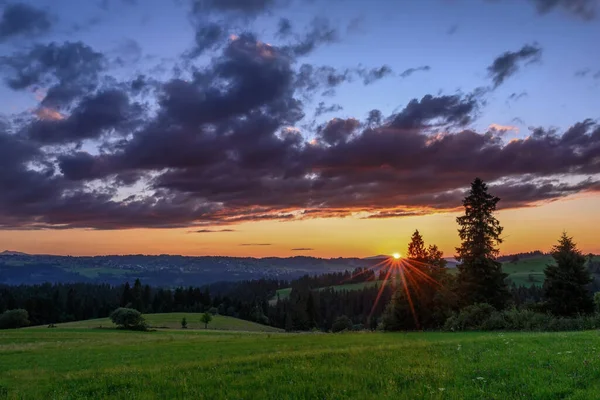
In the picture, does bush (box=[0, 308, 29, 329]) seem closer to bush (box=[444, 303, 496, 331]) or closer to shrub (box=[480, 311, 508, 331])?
bush (box=[444, 303, 496, 331])

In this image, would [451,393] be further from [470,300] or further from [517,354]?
[470,300]

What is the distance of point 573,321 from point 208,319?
371ft

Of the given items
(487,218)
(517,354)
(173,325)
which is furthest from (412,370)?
(173,325)

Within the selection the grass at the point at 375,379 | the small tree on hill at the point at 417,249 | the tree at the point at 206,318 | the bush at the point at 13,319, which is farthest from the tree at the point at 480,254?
the bush at the point at 13,319

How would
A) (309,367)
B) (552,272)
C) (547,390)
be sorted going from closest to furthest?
1. (547,390)
2. (309,367)
3. (552,272)

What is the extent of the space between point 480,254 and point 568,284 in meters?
15.7

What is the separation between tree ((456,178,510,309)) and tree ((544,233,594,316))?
38.4 feet

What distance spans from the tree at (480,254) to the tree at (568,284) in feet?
38.4

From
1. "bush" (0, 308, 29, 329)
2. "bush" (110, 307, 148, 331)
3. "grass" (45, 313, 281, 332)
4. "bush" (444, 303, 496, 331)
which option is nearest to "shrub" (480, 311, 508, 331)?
"bush" (444, 303, 496, 331)

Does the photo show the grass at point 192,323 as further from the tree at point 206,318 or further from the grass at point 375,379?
the grass at point 375,379

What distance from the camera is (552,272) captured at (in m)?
43.7

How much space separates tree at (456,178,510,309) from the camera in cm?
5625

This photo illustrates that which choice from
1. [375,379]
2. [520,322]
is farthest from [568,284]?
[375,379]

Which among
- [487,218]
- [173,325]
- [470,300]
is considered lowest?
[173,325]
